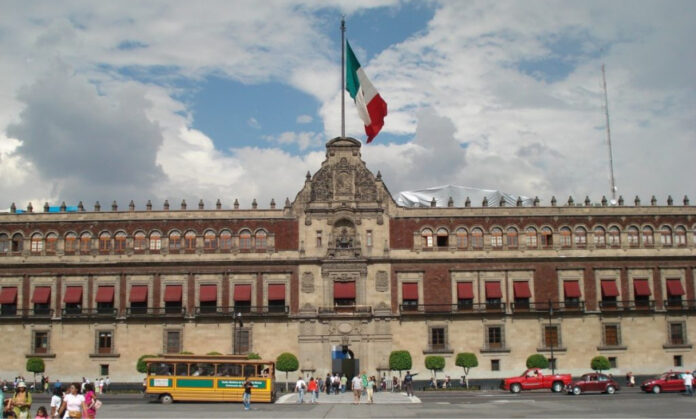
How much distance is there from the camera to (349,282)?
214 feet

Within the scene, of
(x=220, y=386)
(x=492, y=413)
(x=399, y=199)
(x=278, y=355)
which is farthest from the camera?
(x=399, y=199)

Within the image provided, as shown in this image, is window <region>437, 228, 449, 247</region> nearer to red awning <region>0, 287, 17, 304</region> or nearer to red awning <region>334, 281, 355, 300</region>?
red awning <region>334, 281, 355, 300</region>

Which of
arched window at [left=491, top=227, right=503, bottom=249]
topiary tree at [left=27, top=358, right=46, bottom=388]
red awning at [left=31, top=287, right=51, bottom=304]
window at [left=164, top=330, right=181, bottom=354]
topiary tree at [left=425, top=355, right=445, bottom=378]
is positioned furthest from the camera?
arched window at [left=491, top=227, right=503, bottom=249]

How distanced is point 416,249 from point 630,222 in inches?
737

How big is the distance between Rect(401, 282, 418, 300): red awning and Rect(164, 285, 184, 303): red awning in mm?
18609

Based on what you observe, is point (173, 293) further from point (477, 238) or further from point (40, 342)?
point (477, 238)

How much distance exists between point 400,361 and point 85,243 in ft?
93.6

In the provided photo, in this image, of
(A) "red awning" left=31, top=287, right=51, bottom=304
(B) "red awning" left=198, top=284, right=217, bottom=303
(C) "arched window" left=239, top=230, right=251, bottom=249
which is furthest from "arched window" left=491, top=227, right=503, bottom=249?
(A) "red awning" left=31, top=287, right=51, bottom=304

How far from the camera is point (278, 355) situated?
63.8 meters

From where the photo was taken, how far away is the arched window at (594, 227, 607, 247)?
219 ft

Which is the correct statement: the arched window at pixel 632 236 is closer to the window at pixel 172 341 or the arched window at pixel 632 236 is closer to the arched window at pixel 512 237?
the arched window at pixel 512 237

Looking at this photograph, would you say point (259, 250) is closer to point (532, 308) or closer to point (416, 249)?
point (416, 249)

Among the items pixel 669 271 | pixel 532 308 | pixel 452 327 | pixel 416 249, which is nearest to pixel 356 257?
pixel 416 249

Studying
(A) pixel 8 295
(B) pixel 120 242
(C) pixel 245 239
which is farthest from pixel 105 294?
(C) pixel 245 239
